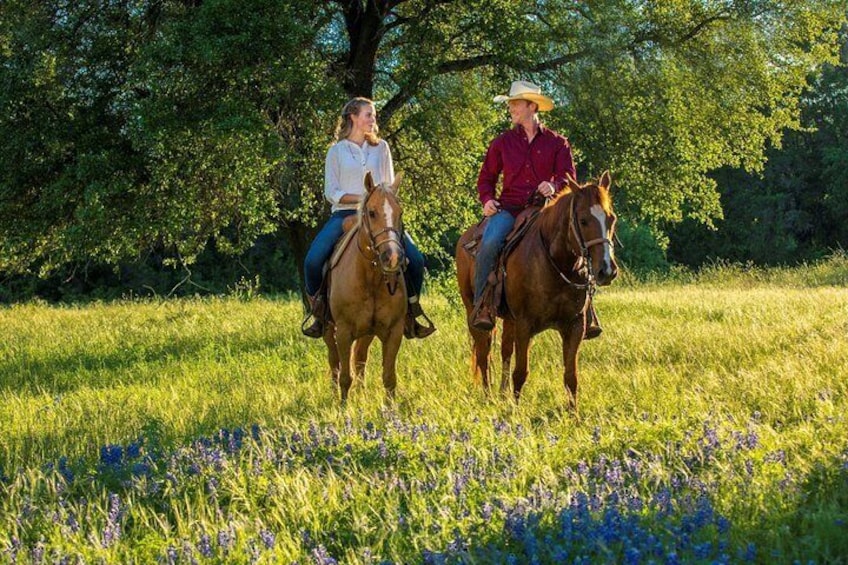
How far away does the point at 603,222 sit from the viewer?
6766mm

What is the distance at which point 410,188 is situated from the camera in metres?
15.9

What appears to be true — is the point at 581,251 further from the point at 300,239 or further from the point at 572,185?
the point at 300,239

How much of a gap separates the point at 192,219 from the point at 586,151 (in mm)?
6441

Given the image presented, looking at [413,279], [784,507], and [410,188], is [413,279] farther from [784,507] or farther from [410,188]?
[410,188]

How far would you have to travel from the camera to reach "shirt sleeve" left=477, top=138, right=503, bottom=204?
8297 millimetres

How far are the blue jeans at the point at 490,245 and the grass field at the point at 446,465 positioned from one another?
102 cm

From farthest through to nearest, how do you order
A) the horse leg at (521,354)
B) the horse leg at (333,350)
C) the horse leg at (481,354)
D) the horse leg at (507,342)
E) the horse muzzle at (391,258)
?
the horse leg at (481,354) < the horse leg at (333,350) < the horse leg at (507,342) < the horse leg at (521,354) < the horse muzzle at (391,258)

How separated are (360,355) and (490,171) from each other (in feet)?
6.79

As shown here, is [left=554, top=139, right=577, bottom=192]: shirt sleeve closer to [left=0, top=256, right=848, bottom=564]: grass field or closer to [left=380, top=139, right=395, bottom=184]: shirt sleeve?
[left=380, top=139, right=395, bottom=184]: shirt sleeve

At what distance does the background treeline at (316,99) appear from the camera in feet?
39.5

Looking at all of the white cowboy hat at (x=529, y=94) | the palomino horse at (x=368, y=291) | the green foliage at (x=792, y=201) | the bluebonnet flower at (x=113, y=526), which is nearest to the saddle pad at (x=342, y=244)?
the palomino horse at (x=368, y=291)

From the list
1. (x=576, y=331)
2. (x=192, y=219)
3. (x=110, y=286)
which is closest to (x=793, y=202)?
(x=110, y=286)

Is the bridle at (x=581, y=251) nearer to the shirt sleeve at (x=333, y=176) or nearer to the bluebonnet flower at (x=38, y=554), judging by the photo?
the shirt sleeve at (x=333, y=176)

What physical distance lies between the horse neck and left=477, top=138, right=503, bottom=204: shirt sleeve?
928 millimetres
